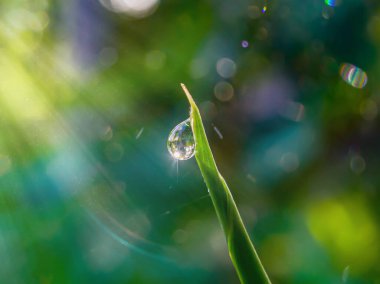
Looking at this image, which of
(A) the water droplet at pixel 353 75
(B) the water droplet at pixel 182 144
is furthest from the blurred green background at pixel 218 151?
(B) the water droplet at pixel 182 144

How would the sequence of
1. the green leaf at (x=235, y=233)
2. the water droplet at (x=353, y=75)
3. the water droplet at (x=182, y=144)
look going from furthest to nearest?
the water droplet at (x=353, y=75)
the water droplet at (x=182, y=144)
the green leaf at (x=235, y=233)

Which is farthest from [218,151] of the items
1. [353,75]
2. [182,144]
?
[182,144]

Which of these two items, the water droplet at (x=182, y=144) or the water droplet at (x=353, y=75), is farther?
the water droplet at (x=353, y=75)

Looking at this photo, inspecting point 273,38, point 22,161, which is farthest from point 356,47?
point 22,161

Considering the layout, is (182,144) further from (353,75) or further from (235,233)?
(353,75)

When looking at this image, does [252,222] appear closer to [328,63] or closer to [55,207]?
[328,63]

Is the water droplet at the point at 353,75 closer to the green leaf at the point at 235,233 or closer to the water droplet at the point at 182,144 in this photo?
the water droplet at the point at 182,144

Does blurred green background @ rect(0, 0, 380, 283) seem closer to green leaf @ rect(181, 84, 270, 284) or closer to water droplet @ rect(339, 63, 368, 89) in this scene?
water droplet @ rect(339, 63, 368, 89)
